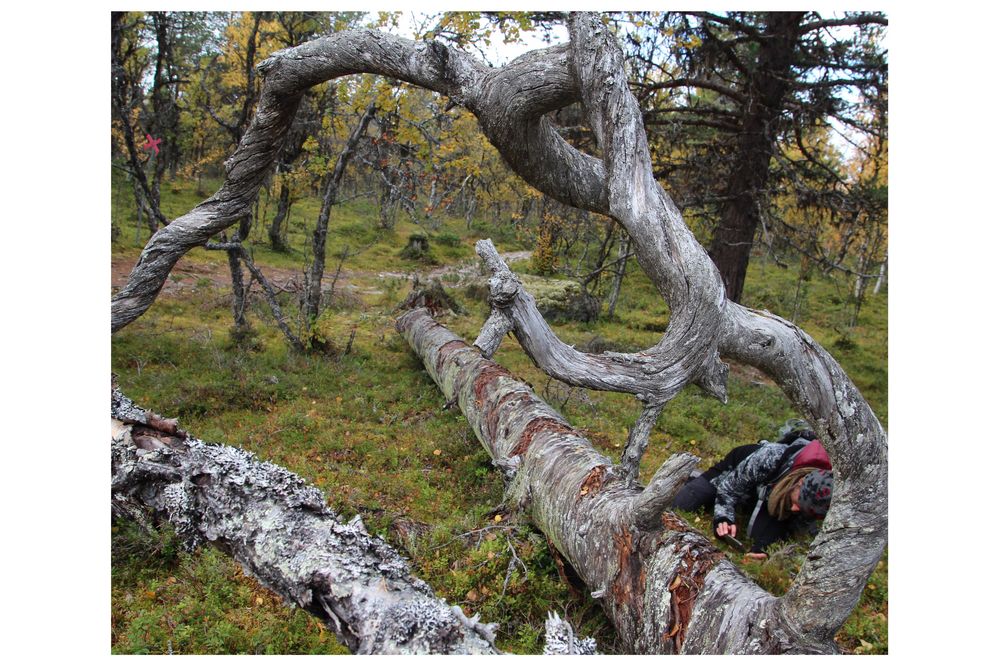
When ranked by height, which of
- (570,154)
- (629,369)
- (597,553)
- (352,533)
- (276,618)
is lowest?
(276,618)

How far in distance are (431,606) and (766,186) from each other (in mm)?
8622

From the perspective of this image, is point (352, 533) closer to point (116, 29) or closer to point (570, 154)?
point (570, 154)

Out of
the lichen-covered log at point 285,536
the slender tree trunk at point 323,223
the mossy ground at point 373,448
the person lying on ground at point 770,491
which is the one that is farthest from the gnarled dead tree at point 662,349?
the slender tree trunk at point 323,223

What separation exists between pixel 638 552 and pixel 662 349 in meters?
1.44

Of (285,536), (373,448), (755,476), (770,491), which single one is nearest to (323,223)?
(373,448)

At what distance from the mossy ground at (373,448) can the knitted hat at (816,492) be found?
375mm

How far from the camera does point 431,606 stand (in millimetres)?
2588

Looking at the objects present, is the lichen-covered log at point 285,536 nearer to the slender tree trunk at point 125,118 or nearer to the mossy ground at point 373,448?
the mossy ground at point 373,448

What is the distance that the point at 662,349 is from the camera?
2.48 metres

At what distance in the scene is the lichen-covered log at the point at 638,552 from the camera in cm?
277

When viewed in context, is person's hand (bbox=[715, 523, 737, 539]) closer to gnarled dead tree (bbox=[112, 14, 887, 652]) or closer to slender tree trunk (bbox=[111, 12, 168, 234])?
gnarled dead tree (bbox=[112, 14, 887, 652])

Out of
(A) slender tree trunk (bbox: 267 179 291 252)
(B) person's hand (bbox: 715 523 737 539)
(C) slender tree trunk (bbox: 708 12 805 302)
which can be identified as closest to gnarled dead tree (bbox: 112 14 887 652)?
(B) person's hand (bbox: 715 523 737 539)

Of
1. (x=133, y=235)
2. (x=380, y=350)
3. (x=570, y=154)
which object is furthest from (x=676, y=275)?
(x=133, y=235)

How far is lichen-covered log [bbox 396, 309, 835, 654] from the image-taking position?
2.77 metres
